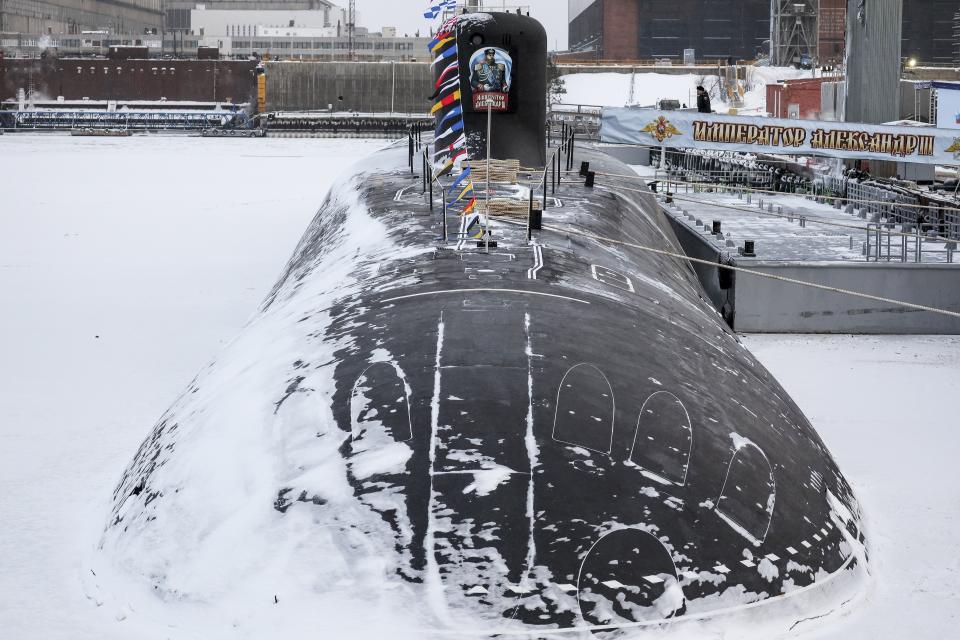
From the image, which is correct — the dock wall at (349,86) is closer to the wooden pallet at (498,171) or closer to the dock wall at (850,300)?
the dock wall at (850,300)

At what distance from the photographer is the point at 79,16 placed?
343ft

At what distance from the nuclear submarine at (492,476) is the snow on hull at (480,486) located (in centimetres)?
1

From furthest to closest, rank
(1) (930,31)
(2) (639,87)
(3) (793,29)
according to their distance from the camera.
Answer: (2) (639,87) → (1) (930,31) → (3) (793,29)

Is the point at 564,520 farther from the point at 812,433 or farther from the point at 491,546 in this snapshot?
the point at 812,433

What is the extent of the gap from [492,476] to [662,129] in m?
17.5

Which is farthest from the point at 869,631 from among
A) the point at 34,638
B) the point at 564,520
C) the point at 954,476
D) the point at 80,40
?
the point at 80,40

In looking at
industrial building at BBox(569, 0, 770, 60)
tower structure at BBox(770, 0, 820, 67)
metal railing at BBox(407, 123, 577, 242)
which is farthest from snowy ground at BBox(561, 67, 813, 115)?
metal railing at BBox(407, 123, 577, 242)

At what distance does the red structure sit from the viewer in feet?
132

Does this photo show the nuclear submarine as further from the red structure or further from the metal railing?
the red structure

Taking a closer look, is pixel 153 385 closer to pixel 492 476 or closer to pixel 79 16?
pixel 492 476

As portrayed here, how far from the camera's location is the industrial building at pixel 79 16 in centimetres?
9206

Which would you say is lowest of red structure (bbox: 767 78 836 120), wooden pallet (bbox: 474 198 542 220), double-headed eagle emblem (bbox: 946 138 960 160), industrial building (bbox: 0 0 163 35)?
wooden pallet (bbox: 474 198 542 220)

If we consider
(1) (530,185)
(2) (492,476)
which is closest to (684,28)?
(1) (530,185)

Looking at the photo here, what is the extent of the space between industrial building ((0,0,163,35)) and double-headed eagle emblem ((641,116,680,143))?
3138 inches
